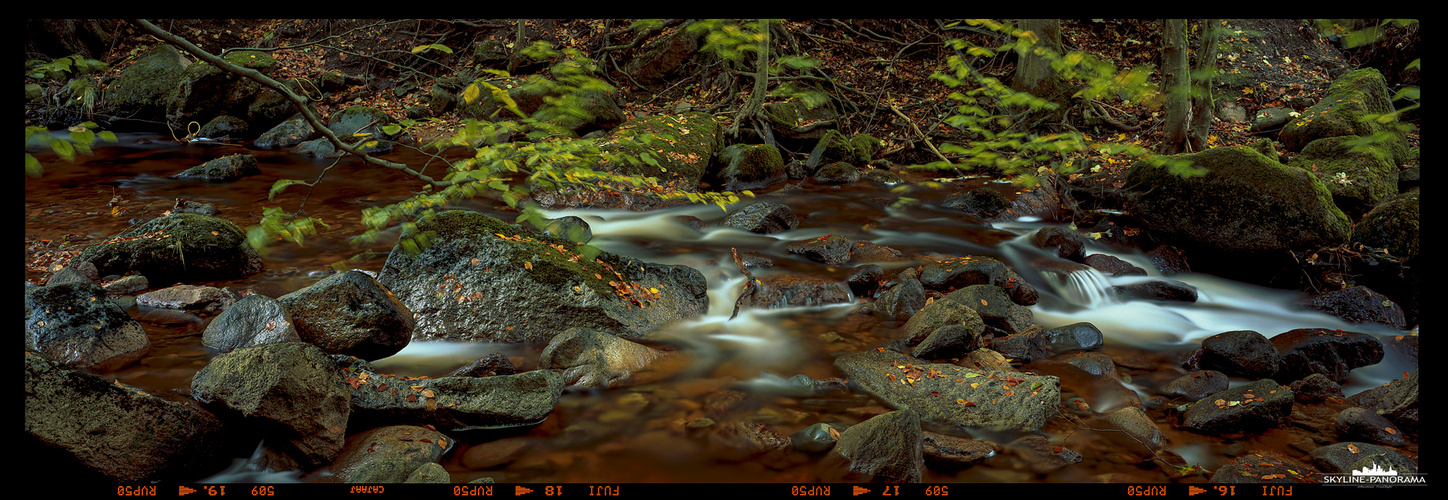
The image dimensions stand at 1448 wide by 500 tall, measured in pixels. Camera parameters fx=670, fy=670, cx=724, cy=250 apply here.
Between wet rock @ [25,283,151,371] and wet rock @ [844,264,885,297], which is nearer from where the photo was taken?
wet rock @ [25,283,151,371]

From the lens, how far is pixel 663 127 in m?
11.1

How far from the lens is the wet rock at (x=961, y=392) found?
387cm

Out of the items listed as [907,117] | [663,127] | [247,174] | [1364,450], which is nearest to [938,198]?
[907,117]

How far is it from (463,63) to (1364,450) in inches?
764

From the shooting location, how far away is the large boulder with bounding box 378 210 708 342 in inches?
197

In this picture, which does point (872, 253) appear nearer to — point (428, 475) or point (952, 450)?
point (952, 450)

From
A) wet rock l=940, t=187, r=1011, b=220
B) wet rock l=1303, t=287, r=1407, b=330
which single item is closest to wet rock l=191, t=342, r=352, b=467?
wet rock l=1303, t=287, r=1407, b=330

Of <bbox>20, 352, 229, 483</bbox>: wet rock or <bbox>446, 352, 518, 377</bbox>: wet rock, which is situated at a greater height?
<bbox>20, 352, 229, 483</bbox>: wet rock

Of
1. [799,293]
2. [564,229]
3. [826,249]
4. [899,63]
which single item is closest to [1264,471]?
[799,293]

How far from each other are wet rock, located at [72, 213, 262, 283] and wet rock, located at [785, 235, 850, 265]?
5.30 m

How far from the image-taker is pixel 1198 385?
4.42 metres

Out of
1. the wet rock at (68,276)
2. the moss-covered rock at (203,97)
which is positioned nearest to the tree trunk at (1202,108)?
the wet rock at (68,276)

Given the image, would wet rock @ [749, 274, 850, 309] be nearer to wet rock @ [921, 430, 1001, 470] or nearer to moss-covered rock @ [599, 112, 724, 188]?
wet rock @ [921, 430, 1001, 470]

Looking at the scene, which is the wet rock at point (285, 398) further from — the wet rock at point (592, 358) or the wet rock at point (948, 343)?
the wet rock at point (948, 343)
